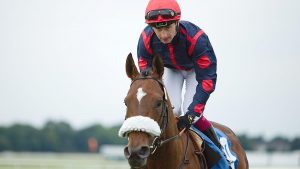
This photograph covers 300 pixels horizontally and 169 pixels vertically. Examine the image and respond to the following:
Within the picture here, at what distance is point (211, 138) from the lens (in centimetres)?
827

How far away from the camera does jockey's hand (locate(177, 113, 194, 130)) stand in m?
7.29

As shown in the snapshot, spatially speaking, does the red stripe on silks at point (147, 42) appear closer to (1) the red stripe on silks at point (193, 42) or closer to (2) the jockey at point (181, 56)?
(2) the jockey at point (181, 56)

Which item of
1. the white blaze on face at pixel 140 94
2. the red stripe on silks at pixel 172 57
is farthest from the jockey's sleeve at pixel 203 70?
the white blaze on face at pixel 140 94

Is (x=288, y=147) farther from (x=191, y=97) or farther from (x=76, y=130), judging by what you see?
(x=191, y=97)

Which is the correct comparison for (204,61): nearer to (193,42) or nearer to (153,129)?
(193,42)

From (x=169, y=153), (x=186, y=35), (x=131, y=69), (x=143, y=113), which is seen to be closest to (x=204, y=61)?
(x=186, y=35)

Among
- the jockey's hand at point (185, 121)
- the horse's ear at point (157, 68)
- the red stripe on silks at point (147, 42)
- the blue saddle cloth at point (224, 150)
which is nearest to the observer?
the horse's ear at point (157, 68)

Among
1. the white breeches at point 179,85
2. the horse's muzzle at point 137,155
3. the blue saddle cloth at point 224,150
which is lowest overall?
the blue saddle cloth at point 224,150

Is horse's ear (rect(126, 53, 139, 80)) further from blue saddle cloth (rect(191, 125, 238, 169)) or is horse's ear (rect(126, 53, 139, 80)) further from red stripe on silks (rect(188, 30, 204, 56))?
blue saddle cloth (rect(191, 125, 238, 169))

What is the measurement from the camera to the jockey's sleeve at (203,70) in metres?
7.46

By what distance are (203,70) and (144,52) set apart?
761 mm

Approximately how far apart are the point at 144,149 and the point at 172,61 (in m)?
2.04

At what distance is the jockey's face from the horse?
60 cm

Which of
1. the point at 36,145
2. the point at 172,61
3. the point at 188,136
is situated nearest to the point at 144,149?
the point at 188,136
